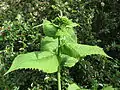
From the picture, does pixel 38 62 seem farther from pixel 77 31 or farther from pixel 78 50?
pixel 77 31

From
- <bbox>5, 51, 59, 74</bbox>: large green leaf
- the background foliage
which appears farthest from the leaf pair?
the background foliage

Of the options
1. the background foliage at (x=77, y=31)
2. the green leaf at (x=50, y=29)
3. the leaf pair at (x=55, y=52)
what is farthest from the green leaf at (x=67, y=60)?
the background foliage at (x=77, y=31)

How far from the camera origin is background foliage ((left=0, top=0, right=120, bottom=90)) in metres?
3.28

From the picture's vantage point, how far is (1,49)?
3.75 metres

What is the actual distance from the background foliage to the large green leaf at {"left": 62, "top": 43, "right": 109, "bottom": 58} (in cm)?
161

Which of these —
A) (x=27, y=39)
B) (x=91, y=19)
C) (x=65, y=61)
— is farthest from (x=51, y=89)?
(x=65, y=61)

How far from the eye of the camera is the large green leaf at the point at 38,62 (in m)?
1.41

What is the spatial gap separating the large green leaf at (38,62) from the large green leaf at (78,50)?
6 cm

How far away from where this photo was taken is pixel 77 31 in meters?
3.60

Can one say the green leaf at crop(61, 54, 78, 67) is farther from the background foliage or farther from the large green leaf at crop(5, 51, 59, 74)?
the background foliage

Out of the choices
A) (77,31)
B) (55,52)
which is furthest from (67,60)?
(77,31)

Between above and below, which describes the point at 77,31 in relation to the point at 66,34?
below

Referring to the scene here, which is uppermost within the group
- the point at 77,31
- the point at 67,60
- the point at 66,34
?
the point at 66,34

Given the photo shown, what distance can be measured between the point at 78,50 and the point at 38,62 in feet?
0.57
